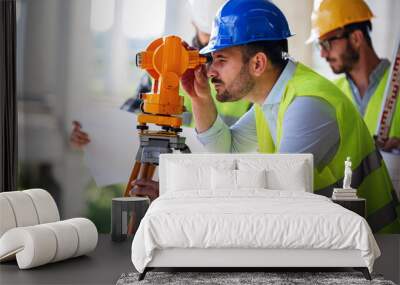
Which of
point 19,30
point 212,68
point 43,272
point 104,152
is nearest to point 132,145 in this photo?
point 104,152

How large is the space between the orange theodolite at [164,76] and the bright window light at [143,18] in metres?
0.68

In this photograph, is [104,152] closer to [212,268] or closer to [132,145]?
[132,145]

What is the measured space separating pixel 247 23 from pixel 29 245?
2967mm

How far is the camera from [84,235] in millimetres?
5250

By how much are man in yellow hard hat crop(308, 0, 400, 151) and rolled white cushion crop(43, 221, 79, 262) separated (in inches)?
120

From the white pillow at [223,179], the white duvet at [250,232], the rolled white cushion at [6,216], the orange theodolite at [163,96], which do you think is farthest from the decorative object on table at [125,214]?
the white duvet at [250,232]

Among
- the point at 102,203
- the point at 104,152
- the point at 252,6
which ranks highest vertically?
the point at 252,6

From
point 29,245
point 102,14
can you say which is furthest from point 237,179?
point 102,14

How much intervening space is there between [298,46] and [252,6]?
0.65 m

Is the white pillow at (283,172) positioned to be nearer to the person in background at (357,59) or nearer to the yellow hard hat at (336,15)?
the person in background at (357,59)

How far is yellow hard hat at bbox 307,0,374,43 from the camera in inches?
265

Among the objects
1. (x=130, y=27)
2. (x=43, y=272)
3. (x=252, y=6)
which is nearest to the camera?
(x=43, y=272)

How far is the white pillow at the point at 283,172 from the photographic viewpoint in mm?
5949

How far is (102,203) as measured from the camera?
23.0 feet
